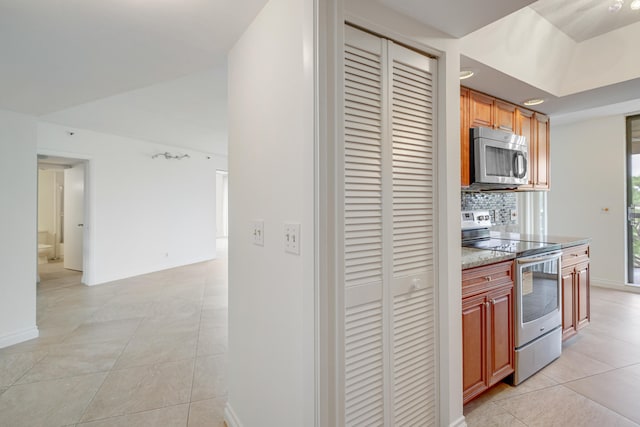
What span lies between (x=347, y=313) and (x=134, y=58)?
6.51ft

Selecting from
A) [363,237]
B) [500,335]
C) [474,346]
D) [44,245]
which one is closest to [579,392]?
[500,335]

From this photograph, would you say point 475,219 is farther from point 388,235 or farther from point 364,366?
point 364,366

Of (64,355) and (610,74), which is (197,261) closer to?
(64,355)

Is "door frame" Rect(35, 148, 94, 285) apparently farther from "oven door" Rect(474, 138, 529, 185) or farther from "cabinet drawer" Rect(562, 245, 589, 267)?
"cabinet drawer" Rect(562, 245, 589, 267)

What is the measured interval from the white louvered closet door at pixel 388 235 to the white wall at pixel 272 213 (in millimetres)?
198

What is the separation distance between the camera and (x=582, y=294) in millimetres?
2938

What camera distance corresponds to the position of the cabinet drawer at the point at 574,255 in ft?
8.76

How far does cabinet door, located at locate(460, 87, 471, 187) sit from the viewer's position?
2416 mm

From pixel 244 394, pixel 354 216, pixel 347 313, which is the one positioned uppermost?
pixel 354 216

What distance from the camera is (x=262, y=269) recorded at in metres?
1.49

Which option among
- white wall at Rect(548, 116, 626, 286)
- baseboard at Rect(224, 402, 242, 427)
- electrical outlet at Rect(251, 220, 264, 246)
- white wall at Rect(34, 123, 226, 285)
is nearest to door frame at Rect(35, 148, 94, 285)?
white wall at Rect(34, 123, 226, 285)

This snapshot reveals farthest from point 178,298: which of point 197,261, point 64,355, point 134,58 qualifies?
point 134,58

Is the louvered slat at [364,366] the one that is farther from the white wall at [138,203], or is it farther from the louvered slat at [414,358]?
the white wall at [138,203]

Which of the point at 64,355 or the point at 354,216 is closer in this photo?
the point at 354,216
